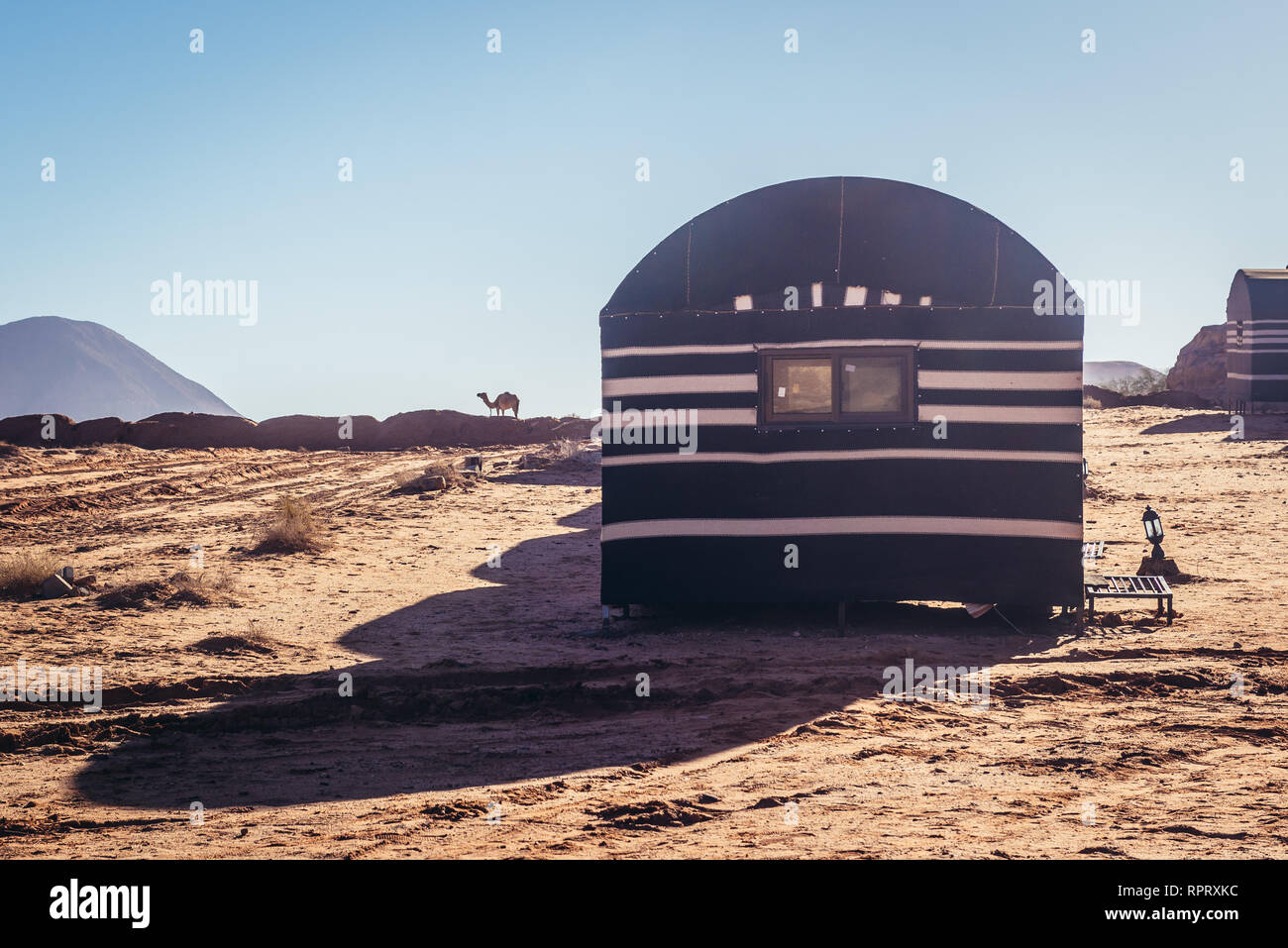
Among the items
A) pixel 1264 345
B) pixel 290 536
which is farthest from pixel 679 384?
pixel 1264 345

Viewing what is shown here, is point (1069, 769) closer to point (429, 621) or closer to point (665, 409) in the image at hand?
point (665, 409)

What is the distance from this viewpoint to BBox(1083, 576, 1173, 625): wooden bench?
10.1 m

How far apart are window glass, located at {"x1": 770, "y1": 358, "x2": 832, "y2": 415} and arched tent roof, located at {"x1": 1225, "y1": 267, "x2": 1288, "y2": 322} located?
1276 inches

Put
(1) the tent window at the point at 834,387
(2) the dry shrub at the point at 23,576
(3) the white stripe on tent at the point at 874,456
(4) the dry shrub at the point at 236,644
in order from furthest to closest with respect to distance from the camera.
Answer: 1. (2) the dry shrub at the point at 23,576
2. (1) the tent window at the point at 834,387
3. (3) the white stripe on tent at the point at 874,456
4. (4) the dry shrub at the point at 236,644

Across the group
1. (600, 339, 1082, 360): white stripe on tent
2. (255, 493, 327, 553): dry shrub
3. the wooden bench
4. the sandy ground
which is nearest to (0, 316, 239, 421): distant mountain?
(255, 493, 327, 553): dry shrub

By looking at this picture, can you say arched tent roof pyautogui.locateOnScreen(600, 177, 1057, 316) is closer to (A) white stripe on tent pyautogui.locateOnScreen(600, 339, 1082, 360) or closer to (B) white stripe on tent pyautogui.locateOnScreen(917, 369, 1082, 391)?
(A) white stripe on tent pyautogui.locateOnScreen(600, 339, 1082, 360)

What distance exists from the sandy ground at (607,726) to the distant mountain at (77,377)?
159m

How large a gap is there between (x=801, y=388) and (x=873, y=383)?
2.45ft

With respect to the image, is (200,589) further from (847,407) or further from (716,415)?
(847,407)

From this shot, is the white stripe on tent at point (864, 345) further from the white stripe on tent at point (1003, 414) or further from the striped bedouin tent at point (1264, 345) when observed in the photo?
the striped bedouin tent at point (1264, 345)

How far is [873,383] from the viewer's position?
10.4 m

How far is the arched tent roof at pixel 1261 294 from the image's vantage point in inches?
1398

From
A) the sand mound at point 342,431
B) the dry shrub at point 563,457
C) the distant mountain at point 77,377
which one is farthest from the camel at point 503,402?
the distant mountain at point 77,377
